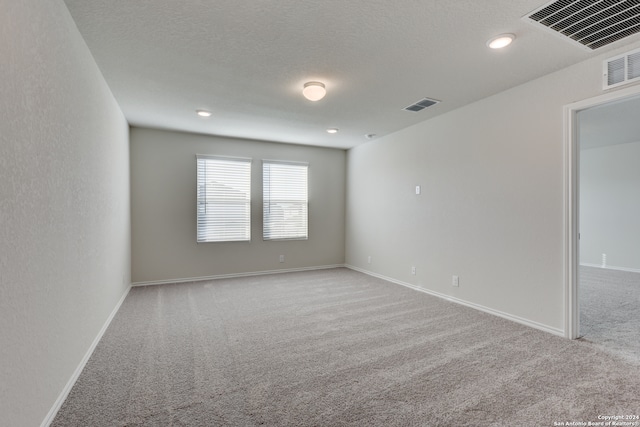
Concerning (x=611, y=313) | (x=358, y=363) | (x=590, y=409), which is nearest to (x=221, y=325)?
(x=358, y=363)

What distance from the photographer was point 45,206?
170 centimetres

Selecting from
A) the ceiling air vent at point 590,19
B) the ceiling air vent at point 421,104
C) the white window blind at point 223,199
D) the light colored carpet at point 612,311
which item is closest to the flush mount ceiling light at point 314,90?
the ceiling air vent at point 421,104

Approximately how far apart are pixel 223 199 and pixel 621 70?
5.18m

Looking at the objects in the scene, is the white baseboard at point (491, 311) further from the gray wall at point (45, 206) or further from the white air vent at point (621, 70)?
the gray wall at point (45, 206)

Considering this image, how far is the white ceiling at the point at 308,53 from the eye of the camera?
2.03 m

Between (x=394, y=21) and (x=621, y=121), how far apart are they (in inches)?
190

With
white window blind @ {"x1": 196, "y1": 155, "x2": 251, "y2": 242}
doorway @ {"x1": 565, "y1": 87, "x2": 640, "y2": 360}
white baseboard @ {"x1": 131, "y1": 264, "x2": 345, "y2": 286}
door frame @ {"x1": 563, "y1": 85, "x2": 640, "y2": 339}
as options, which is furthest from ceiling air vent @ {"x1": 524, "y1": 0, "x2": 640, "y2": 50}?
white baseboard @ {"x1": 131, "y1": 264, "x2": 345, "y2": 286}

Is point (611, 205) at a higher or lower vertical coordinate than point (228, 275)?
higher

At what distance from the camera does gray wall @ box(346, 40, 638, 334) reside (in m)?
2.95

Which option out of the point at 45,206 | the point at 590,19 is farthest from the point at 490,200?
the point at 45,206

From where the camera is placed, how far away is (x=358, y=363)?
237 centimetres

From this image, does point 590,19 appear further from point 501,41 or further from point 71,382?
point 71,382

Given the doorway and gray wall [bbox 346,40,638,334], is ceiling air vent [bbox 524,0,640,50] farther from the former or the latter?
the doorway

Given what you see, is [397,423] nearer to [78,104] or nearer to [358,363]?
[358,363]
